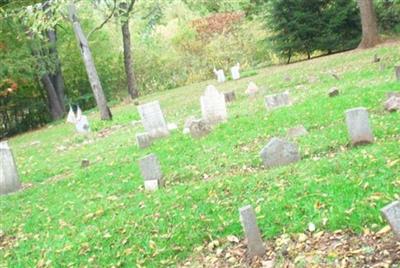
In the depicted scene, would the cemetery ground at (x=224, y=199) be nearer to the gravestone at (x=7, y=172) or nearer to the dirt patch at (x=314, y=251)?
the dirt patch at (x=314, y=251)

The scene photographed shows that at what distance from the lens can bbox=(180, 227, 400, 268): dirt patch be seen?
5.00m

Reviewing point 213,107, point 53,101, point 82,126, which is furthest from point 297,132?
point 53,101

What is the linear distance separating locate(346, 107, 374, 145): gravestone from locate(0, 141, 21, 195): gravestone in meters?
6.61

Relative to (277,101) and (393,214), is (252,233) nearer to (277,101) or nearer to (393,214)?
(393,214)

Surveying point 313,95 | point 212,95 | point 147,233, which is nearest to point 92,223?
point 147,233

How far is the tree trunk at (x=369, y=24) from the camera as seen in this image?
910 inches

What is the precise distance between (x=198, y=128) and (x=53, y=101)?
1794 cm

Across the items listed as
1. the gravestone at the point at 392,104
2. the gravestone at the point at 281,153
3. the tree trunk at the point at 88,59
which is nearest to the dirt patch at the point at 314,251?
Result: the gravestone at the point at 281,153

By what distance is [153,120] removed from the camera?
12.4 m

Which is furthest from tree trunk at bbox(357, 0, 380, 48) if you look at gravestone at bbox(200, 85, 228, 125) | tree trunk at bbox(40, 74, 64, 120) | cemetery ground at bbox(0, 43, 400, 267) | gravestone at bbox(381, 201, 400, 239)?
gravestone at bbox(381, 201, 400, 239)

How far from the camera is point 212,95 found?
39.4 feet

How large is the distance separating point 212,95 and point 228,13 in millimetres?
24941

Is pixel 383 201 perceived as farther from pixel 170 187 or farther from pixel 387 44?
pixel 387 44

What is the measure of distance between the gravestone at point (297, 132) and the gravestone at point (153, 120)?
150 inches
